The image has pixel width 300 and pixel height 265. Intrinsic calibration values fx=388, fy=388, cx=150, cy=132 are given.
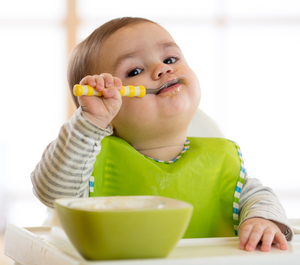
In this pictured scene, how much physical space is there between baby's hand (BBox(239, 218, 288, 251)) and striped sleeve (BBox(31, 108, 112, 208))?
33 centimetres

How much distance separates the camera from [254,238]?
0.64m

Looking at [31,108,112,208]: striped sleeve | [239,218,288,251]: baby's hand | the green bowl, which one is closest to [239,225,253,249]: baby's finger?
[239,218,288,251]: baby's hand

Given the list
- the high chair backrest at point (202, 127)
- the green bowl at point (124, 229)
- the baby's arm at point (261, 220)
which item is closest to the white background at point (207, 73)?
the high chair backrest at point (202, 127)

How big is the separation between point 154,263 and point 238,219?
604 mm

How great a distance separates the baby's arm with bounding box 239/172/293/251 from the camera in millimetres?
642

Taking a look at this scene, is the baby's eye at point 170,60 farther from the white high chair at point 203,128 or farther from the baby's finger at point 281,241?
the baby's finger at point 281,241

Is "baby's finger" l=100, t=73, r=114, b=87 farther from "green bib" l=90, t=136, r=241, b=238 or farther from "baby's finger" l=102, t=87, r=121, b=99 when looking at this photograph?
"green bib" l=90, t=136, r=241, b=238

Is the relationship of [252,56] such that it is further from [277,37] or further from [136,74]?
[136,74]

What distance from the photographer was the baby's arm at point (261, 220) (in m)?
0.64

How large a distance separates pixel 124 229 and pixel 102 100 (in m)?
0.43

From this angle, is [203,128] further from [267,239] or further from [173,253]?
[173,253]

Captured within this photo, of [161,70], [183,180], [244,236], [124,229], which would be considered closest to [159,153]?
[183,180]

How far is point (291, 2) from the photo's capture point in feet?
15.5

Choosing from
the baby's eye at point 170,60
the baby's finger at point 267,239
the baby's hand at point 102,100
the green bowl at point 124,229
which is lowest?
the baby's finger at point 267,239
